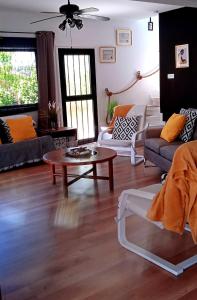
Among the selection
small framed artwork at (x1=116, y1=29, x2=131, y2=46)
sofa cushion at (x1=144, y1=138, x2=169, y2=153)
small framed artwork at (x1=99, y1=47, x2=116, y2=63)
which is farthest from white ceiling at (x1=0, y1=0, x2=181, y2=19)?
sofa cushion at (x1=144, y1=138, x2=169, y2=153)

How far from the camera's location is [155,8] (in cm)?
601

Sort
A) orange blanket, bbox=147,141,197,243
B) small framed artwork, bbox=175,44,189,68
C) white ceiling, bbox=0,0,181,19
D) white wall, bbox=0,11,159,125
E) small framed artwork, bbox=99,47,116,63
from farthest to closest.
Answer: small framed artwork, bbox=99,47,116,63 < white wall, bbox=0,11,159,125 < small framed artwork, bbox=175,44,189,68 < white ceiling, bbox=0,0,181,19 < orange blanket, bbox=147,141,197,243

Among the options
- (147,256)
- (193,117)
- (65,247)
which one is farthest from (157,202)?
(193,117)

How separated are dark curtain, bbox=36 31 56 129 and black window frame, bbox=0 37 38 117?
14 cm

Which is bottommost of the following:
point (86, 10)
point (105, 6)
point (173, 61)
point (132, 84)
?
point (132, 84)

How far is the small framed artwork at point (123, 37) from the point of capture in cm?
711

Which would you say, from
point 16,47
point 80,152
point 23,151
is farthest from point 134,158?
point 16,47

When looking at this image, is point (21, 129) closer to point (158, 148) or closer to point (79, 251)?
point (158, 148)

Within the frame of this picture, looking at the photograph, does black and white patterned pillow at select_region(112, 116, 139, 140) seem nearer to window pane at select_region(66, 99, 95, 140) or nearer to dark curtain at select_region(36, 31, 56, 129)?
dark curtain at select_region(36, 31, 56, 129)

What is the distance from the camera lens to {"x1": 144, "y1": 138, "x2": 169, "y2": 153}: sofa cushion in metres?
4.41

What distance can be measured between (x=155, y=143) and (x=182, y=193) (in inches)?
95.7

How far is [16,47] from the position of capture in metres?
5.87

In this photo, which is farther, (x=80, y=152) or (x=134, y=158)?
(x=134, y=158)

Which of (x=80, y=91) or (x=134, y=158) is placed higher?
(x=80, y=91)
